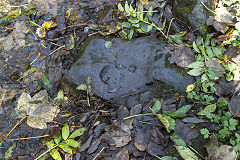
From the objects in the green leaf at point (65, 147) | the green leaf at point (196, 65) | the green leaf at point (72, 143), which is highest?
the green leaf at point (196, 65)

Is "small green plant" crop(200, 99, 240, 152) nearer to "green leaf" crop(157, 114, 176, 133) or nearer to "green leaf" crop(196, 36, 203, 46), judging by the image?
"green leaf" crop(157, 114, 176, 133)

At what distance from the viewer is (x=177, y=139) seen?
2225 millimetres

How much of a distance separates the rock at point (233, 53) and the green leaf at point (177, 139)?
4.05ft

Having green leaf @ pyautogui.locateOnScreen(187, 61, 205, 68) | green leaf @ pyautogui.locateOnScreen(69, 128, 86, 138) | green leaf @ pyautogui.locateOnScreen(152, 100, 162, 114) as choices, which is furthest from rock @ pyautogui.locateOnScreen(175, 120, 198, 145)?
green leaf @ pyautogui.locateOnScreen(69, 128, 86, 138)

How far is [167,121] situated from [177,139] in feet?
0.74

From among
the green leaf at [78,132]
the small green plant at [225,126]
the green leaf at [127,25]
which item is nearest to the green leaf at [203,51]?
the small green plant at [225,126]

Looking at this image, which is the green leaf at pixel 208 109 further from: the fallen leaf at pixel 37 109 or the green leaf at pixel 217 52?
the fallen leaf at pixel 37 109

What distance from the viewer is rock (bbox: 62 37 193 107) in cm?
263

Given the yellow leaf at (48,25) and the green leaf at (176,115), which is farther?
the yellow leaf at (48,25)

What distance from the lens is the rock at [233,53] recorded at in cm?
254

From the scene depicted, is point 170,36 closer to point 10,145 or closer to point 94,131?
point 94,131

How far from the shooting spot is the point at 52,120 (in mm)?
2730

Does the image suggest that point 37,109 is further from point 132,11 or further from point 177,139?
point 132,11

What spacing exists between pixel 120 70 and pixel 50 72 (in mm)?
1159
